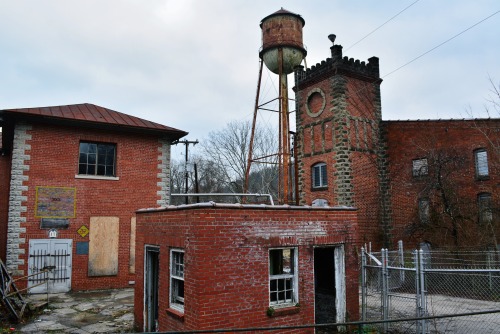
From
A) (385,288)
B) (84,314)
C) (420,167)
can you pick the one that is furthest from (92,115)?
(420,167)

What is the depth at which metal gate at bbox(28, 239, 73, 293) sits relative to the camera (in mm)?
14742

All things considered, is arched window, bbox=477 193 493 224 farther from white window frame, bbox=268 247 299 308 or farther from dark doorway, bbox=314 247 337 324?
white window frame, bbox=268 247 299 308

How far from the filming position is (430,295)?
13898 mm

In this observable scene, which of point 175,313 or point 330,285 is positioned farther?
point 330,285

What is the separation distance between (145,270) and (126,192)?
25.1 ft

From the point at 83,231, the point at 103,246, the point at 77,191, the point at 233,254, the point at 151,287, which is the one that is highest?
the point at 77,191

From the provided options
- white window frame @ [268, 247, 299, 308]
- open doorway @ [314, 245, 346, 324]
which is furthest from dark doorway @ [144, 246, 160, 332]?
open doorway @ [314, 245, 346, 324]

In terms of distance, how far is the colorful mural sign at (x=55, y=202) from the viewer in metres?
15.2

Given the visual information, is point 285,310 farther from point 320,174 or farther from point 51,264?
point 320,174

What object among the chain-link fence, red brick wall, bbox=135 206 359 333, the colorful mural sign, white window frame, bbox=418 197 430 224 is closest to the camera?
red brick wall, bbox=135 206 359 333

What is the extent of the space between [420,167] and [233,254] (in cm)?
1641

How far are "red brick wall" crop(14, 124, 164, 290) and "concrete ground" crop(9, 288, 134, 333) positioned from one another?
1303 millimetres

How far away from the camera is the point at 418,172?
21.2m

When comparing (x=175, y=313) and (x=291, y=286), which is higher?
(x=291, y=286)
